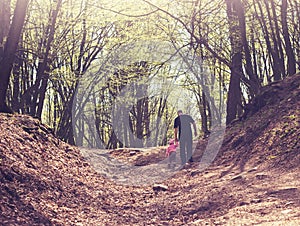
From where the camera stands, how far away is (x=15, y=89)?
18.9 meters

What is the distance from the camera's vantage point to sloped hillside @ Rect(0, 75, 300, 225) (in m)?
5.74

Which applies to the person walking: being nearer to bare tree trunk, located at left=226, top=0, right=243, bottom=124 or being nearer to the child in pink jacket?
the child in pink jacket

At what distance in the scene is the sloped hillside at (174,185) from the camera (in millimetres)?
5742

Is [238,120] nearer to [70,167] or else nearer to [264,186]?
[70,167]

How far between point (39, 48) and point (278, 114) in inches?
474

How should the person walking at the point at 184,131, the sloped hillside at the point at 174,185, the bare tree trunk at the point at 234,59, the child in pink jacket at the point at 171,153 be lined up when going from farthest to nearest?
the bare tree trunk at the point at 234,59 < the child in pink jacket at the point at 171,153 < the person walking at the point at 184,131 < the sloped hillside at the point at 174,185

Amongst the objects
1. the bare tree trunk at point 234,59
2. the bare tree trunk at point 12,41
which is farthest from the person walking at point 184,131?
the bare tree trunk at point 12,41

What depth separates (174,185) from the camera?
9.77 metres

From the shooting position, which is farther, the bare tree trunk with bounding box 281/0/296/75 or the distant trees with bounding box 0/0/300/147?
the distant trees with bounding box 0/0/300/147

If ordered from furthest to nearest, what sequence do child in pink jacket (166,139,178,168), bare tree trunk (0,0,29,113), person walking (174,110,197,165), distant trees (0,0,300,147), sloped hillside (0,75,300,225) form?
1. distant trees (0,0,300,147)
2. child in pink jacket (166,139,178,168)
3. person walking (174,110,197,165)
4. bare tree trunk (0,0,29,113)
5. sloped hillside (0,75,300,225)

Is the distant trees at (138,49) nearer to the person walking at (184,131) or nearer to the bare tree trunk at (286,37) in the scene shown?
the bare tree trunk at (286,37)

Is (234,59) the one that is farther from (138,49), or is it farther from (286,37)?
(138,49)

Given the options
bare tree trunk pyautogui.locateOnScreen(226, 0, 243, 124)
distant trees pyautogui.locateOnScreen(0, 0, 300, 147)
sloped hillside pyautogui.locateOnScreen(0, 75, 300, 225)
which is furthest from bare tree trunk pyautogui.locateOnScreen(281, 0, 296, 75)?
sloped hillside pyautogui.locateOnScreen(0, 75, 300, 225)

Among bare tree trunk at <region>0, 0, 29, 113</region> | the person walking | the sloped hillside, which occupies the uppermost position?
bare tree trunk at <region>0, 0, 29, 113</region>
